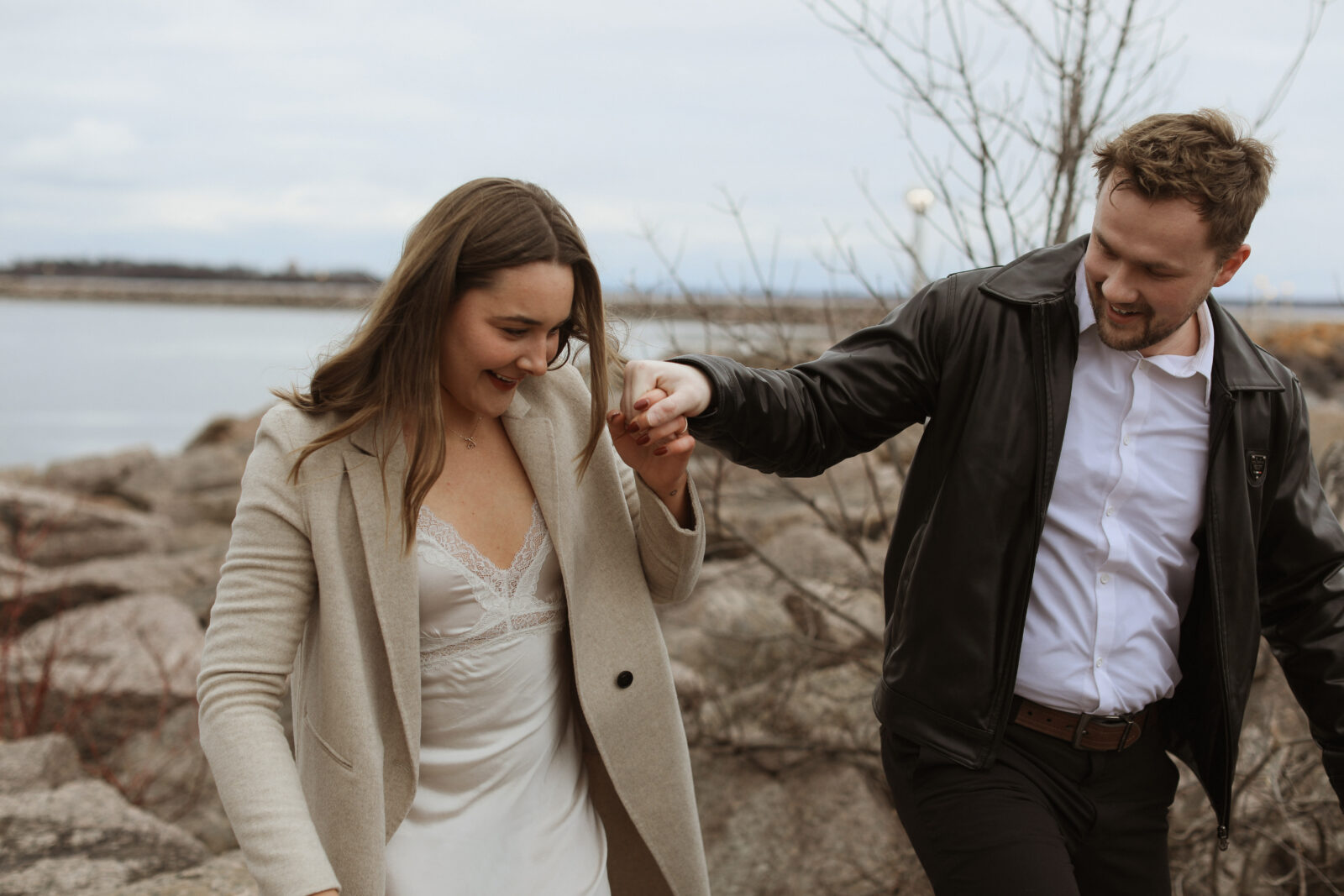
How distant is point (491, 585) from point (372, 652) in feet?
0.88

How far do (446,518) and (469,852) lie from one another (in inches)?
26.7

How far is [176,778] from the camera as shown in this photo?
577 centimetres

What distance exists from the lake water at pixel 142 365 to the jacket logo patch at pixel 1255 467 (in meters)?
1.45

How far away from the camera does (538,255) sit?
2.20 m

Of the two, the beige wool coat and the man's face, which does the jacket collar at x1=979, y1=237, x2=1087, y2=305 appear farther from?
the beige wool coat

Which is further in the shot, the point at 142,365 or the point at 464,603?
the point at 142,365

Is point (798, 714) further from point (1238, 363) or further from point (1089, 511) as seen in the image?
point (1238, 363)

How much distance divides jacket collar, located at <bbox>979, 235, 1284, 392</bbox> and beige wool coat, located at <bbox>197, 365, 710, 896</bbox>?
0.82 m

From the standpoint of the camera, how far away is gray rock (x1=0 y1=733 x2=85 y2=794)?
14.6ft

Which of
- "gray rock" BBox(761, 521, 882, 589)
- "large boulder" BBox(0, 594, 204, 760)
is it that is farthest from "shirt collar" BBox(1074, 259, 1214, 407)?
"large boulder" BBox(0, 594, 204, 760)

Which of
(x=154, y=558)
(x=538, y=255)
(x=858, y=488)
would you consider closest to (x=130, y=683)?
(x=154, y=558)

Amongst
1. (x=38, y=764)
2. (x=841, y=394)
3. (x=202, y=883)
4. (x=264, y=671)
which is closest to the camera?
(x=264, y=671)

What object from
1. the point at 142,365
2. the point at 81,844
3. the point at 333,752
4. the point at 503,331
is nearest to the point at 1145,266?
the point at 503,331

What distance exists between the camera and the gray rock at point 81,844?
134 inches
